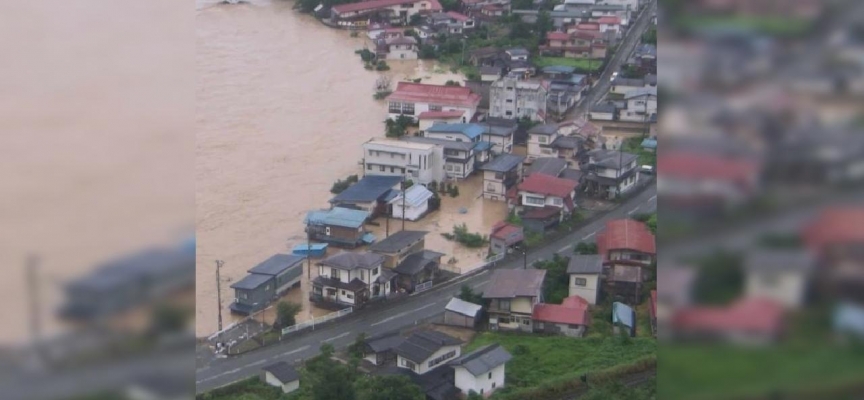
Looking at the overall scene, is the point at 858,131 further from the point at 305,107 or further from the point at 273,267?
the point at 305,107

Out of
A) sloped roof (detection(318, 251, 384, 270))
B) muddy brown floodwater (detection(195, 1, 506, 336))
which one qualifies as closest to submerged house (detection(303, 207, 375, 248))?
muddy brown floodwater (detection(195, 1, 506, 336))

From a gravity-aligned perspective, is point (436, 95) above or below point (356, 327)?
above

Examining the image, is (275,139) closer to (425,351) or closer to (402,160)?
(402,160)

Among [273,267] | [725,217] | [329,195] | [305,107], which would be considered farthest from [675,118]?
[305,107]

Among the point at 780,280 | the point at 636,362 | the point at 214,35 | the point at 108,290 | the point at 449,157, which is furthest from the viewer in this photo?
the point at 214,35

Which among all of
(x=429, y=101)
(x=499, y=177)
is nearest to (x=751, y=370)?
(x=499, y=177)

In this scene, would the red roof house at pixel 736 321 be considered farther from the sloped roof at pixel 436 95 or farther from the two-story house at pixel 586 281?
the sloped roof at pixel 436 95

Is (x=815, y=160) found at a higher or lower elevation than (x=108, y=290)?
higher
